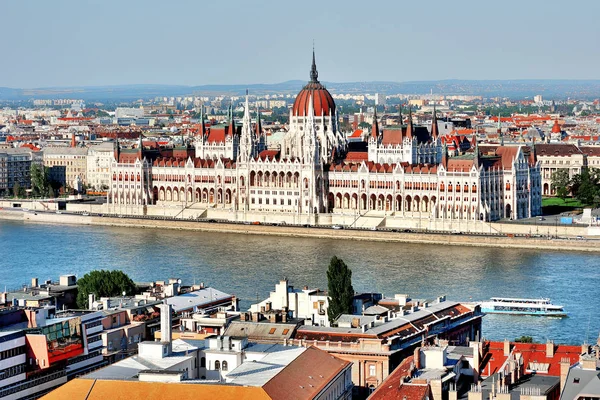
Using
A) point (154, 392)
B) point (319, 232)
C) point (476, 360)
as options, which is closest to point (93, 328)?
point (154, 392)

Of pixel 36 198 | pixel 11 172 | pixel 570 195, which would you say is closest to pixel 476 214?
pixel 570 195

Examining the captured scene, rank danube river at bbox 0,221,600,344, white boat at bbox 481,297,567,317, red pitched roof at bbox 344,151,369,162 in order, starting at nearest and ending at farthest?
white boat at bbox 481,297,567,317
danube river at bbox 0,221,600,344
red pitched roof at bbox 344,151,369,162

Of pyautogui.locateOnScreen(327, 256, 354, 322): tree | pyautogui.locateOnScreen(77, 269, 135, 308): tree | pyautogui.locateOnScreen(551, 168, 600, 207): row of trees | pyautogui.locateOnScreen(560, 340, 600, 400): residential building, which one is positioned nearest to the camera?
pyautogui.locateOnScreen(560, 340, 600, 400): residential building

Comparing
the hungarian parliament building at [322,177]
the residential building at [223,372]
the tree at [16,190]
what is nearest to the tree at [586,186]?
the hungarian parliament building at [322,177]

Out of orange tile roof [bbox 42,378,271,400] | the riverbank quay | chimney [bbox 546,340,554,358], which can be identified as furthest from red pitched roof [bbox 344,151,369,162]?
orange tile roof [bbox 42,378,271,400]

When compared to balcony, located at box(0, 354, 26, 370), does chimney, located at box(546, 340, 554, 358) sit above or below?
below

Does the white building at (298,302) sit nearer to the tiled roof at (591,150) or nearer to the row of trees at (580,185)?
the row of trees at (580,185)

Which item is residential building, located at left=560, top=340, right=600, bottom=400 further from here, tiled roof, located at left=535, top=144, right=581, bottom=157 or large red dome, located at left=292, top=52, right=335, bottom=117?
tiled roof, located at left=535, top=144, right=581, bottom=157
